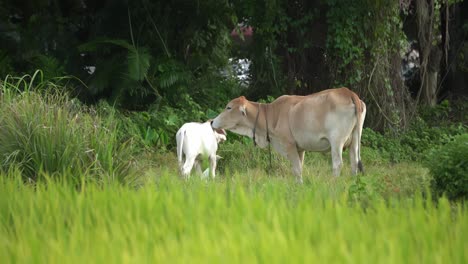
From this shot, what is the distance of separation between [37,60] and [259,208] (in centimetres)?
971

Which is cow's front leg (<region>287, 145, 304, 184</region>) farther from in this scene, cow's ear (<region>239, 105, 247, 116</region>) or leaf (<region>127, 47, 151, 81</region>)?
leaf (<region>127, 47, 151, 81</region>)

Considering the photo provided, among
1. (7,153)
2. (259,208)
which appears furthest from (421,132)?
(259,208)

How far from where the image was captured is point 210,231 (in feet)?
16.0

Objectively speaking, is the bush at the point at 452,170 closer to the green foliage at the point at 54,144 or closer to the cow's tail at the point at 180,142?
the green foliage at the point at 54,144

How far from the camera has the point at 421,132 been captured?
14438mm

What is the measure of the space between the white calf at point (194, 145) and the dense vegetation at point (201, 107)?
14.2 inches

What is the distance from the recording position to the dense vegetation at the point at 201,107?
17.8ft

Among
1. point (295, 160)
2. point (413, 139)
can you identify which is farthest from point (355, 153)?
point (413, 139)

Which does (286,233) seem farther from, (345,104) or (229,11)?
(229,11)

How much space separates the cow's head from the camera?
10.7 metres

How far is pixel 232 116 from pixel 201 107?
365cm

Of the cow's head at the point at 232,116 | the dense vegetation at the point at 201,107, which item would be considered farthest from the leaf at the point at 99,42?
the cow's head at the point at 232,116

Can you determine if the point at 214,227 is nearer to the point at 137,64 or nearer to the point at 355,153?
the point at 355,153

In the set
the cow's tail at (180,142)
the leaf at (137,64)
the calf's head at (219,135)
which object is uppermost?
the leaf at (137,64)
